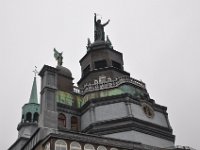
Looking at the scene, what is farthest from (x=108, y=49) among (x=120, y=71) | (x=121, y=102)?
(x=121, y=102)

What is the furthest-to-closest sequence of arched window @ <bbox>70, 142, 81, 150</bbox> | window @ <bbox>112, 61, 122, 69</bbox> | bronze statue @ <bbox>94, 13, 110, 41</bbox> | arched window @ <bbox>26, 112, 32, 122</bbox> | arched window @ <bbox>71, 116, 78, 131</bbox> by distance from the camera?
arched window @ <bbox>26, 112, 32, 122</bbox> → bronze statue @ <bbox>94, 13, 110, 41</bbox> → window @ <bbox>112, 61, 122, 69</bbox> → arched window @ <bbox>71, 116, 78, 131</bbox> → arched window @ <bbox>70, 142, 81, 150</bbox>

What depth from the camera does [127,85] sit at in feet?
154

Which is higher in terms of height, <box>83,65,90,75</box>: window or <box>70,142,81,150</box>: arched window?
<box>83,65,90,75</box>: window

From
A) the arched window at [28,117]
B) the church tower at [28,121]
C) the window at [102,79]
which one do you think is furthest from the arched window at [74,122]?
the arched window at [28,117]

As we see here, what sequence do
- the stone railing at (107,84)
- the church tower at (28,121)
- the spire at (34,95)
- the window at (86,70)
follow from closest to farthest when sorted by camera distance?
the stone railing at (107,84) < the window at (86,70) < the church tower at (28,121) < the spire at (34,95)

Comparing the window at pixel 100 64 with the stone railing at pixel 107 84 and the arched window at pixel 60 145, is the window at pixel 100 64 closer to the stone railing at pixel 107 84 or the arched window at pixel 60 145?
the stone railing at pixel 107 84

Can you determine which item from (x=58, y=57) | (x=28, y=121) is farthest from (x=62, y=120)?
(x=28, y=121)

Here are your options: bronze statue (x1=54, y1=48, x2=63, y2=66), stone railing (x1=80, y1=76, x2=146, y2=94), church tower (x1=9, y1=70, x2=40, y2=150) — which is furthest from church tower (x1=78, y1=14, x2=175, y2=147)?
church tower (x1=9, y1=70, x2=40, y2=150)

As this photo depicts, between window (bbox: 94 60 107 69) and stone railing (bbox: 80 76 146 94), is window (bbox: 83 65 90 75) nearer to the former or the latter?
window (bbox: 94 60 107 69)

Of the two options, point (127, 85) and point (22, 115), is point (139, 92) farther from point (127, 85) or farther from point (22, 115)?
point (22, 115)

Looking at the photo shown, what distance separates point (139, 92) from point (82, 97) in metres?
8.78

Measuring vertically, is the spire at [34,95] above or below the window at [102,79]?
above

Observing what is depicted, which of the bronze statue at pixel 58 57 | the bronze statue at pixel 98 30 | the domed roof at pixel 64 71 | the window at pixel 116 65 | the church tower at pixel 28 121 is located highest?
the bronze statue at pixel 98 30

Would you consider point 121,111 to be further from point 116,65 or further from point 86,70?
point 86,70
